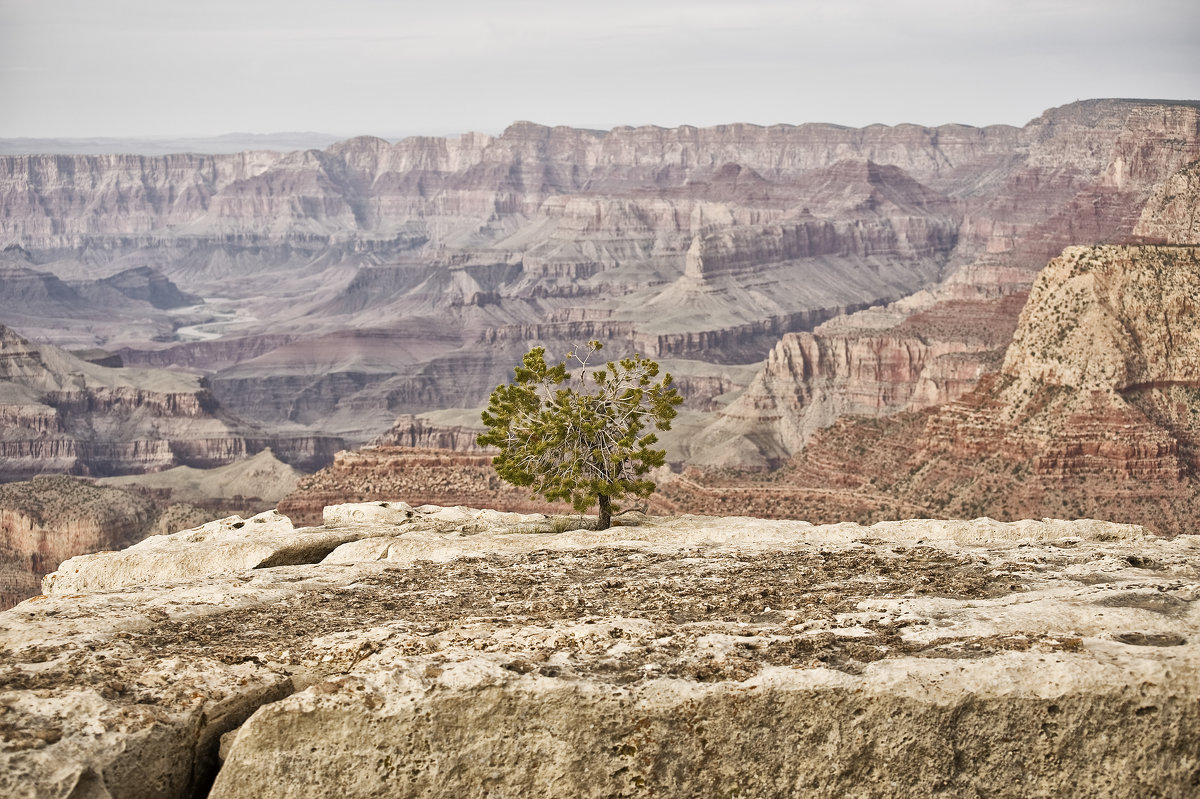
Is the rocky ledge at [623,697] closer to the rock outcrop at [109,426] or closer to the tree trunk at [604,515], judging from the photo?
the tree trunk at [604,515]

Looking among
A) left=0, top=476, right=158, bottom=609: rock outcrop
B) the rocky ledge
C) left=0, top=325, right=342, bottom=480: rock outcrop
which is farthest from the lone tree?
left=0, top=325, right=342, bottom=480: rock outcrop

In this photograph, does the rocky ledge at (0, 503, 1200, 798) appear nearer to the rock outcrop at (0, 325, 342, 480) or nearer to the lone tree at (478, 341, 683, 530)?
the lone tree at (478, 341, 683, 530)

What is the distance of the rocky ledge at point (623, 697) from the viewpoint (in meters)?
15.4

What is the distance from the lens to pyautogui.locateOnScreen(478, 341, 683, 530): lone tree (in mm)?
32406

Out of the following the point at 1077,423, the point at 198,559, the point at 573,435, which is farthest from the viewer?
the point at 1077,423

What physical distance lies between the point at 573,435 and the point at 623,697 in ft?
57.5

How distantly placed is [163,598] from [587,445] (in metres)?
13.8

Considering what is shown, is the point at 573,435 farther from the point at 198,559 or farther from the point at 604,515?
the point at 198,559

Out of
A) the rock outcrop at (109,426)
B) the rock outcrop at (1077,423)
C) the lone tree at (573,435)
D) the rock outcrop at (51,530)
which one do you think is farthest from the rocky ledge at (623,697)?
the rock outcrop at (109,426)

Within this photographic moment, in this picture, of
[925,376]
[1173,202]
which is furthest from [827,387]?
[1173,202]

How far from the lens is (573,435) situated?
3300cm

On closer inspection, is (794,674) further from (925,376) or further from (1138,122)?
(1138,122)

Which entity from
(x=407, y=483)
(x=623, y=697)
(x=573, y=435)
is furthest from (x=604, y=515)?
(x=407, y=483)

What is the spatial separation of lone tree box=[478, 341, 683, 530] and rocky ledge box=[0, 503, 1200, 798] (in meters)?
12.4
